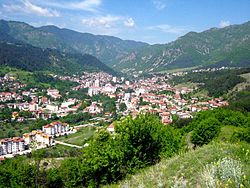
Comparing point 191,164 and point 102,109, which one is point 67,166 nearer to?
point 191,164

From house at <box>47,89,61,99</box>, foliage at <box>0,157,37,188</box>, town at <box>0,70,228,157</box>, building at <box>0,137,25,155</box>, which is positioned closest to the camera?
foliage at <box>0,157,37,188</box>

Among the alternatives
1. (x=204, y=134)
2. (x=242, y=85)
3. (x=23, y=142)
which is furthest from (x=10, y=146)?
(x=242, y=85)

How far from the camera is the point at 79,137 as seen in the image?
232 feet

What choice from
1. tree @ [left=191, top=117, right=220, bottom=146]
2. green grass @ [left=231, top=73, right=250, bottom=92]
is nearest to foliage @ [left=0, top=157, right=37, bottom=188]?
tree @ [left=191, top=117, right=220, bottom=146]

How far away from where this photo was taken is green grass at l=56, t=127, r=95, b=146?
6744 cm

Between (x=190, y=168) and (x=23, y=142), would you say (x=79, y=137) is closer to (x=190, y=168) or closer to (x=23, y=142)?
(x=23, y=142)

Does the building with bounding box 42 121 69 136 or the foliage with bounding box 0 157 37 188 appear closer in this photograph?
the foliage with bounding box 0 157 37 188

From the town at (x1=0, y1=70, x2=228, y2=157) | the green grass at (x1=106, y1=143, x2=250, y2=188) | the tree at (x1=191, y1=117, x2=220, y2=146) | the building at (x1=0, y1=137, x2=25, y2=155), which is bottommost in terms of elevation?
→ the building at (x1=0, y1=137, x2=25, y2=155)

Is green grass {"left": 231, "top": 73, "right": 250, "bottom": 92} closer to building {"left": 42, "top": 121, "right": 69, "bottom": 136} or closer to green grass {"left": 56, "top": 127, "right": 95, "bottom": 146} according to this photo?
green grass {"left": 56, "top": 127, "right": 95, "bottom": 146}

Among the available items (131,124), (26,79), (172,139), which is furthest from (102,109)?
(131,124)

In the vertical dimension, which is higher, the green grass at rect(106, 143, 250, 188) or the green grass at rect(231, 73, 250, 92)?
the green grass at rect(106, 143, 250, 188)

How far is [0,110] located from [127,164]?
91.8 m

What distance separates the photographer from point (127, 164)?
51.0ft

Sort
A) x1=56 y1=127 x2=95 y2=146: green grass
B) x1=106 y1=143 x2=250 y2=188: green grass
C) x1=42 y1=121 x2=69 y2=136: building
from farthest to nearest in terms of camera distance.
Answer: x1=42 y1=121 x2=69 y2=136: building < x1=56 y1=127 x2=95 y2=146: green grass < x1=106 y1=143 x2=250 y2=188: green grass
